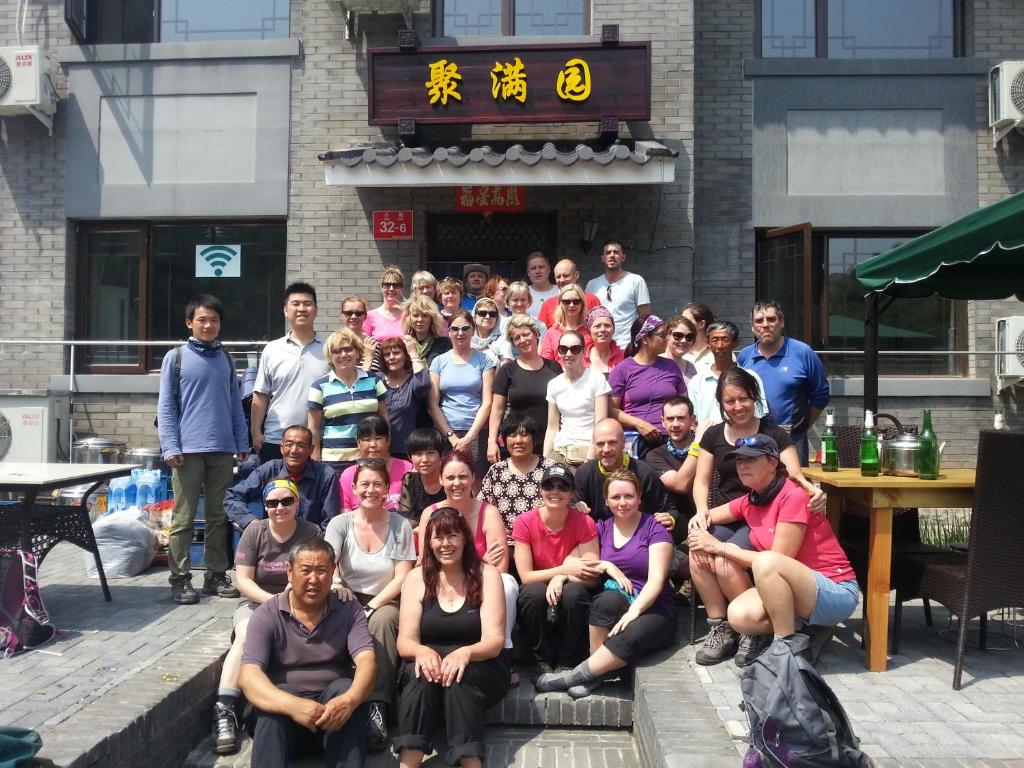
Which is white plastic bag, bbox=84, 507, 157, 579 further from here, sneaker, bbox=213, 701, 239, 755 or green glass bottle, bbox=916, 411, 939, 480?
green glass bottle, bbox=916, 411, 939, 480

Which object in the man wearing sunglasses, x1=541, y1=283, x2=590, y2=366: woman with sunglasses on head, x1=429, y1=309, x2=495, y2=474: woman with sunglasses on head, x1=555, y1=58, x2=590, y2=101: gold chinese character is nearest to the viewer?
the man wearing sunglasses

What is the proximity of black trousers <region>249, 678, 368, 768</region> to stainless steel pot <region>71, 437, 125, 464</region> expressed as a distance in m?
5.94

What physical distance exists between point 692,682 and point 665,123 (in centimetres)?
632

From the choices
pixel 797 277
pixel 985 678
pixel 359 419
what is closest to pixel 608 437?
pixel 359 419

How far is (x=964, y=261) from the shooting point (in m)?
4.86

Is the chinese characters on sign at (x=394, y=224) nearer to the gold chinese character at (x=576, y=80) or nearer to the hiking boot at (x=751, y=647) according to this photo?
the gold chinese character at (x=576, y=80)

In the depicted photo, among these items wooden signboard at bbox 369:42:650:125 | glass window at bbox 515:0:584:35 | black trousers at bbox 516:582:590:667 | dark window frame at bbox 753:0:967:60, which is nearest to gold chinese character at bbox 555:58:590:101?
wooden signboard at bbox 369:42:650:125

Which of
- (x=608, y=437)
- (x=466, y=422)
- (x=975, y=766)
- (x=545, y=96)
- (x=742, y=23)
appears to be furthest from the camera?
(x=742, y=23)

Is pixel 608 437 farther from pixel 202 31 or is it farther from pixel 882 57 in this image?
pixel 202 31

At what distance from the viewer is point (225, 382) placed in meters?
5.75

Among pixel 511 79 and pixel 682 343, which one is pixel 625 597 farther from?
pixel 511 79

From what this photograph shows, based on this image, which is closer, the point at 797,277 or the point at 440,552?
the point at 440,552

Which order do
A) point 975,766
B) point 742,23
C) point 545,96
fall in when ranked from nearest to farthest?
point 975,766
point 545,96
point 742,23

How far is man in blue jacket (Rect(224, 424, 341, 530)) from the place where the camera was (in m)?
5.19
